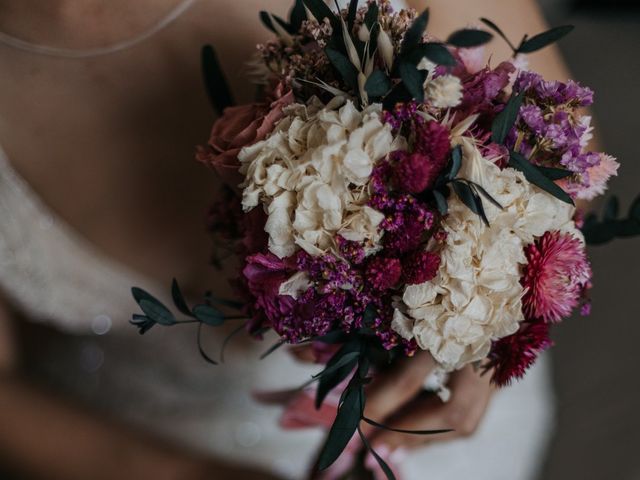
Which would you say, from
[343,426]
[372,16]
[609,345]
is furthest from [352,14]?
[609,345]

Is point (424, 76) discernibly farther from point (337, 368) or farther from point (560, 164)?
point (337, 368)

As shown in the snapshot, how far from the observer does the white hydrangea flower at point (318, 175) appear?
1.46 ft

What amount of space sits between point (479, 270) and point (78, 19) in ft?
1.88

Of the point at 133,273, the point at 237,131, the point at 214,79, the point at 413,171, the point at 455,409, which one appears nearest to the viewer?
the point at 413,171

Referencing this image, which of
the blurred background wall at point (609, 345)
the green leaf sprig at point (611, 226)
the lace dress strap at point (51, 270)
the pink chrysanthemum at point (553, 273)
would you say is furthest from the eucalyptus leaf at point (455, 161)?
the blurred background wall at point (609, 345)

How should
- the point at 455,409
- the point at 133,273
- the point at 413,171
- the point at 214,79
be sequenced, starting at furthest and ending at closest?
the point at 133,273 → the point at 455,409 → the point at 214,79 → the point at 413,171

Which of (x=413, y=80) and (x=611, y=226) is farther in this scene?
(x=611, y=226)

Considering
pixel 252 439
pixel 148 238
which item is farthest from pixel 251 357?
pixel 148 238

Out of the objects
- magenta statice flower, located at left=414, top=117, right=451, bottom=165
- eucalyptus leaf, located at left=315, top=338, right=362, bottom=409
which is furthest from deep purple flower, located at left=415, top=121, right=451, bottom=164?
eucalyptus leaf, located at left=315, top=338, right=362, bottom=409

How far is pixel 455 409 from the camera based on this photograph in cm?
79

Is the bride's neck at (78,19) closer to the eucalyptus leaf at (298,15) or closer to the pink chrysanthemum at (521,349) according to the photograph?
the eucalyptus leaf at (298,15)

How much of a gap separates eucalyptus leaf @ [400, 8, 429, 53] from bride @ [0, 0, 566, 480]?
0.37 metres

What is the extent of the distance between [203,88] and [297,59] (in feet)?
1.07

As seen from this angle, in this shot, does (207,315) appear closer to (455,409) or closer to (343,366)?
(343,366)
